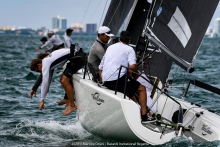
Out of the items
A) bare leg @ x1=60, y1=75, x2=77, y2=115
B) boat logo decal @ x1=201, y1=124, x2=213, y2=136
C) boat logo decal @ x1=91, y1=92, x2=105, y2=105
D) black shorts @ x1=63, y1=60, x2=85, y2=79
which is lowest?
boat logo decal @ x1=201, y1=124, x2=213, y2=136

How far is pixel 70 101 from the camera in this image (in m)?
9.13

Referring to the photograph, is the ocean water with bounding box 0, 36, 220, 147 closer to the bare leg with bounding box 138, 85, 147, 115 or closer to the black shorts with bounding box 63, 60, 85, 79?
the bare leg with bounding box 138, 85, 147, 115

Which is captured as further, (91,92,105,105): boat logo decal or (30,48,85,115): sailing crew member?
(30,48,85,115): sailing crew member

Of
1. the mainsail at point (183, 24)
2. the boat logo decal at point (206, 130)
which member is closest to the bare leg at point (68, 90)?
the mainsail at point (183, 24)

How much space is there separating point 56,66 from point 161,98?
1.95 m

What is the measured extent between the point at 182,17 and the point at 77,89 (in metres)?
1.88

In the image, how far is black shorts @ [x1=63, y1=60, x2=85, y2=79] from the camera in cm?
909

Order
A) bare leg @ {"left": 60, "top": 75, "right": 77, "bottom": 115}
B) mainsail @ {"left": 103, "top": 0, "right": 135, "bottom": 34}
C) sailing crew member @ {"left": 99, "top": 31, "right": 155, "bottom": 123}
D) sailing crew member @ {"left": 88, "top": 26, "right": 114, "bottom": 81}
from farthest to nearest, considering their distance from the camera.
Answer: mainsail @ {"left": 103, "top": 0, "right": 135, "bottom": 34} → bare leg @ {"left": 60, "top": 75, "right": 77, "bottom": 115} → sailing crew member @ {"left": 88, "top": 26, "right": 114, "bottom": 81} → sailing crew member @ {"left": 99, "top": 31, "right": 155, "bottom": 123}

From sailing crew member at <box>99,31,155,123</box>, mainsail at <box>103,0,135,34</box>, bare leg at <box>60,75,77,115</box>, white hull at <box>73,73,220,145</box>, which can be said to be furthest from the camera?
mainsail at <box>103,0,135,34</box>

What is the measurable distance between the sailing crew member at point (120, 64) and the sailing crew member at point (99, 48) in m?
0.58

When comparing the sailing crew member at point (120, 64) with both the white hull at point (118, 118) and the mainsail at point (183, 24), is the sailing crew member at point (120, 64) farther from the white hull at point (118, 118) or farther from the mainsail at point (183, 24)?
the mainsail at point (183, 24)

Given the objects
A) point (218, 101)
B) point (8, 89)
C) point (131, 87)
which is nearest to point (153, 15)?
point (131, 87)

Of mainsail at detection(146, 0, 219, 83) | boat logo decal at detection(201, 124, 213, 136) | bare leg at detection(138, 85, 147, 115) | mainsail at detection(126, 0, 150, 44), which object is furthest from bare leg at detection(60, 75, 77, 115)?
mainsail at detection(126, 0, 150, 44)

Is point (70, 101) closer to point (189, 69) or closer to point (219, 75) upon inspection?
point (189, 69)
